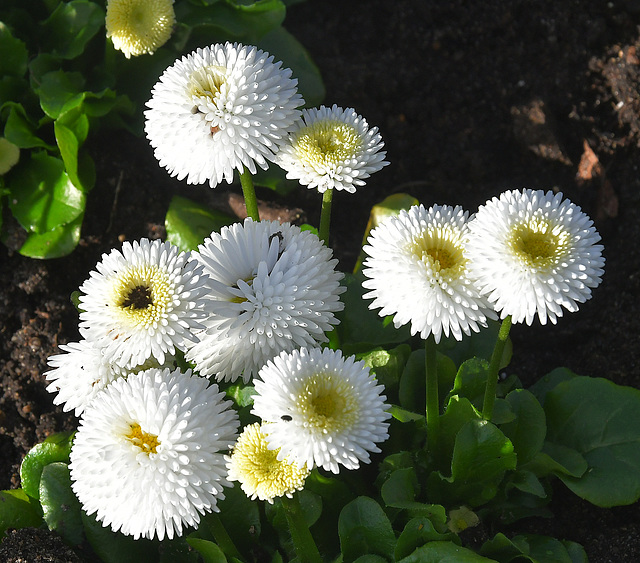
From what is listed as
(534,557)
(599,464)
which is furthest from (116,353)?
(599,464)

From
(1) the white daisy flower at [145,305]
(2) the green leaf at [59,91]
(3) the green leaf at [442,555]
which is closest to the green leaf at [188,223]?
(2) the green leaf at [59,91]

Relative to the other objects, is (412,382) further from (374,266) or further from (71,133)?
(71,133)

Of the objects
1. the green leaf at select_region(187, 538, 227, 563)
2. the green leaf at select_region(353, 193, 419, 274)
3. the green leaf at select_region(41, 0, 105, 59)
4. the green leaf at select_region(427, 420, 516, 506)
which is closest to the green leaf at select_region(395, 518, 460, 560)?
the green leaf at select_region(427, 420, 516, 506)

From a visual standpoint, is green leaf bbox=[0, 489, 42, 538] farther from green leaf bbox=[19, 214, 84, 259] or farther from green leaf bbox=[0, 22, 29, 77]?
green leaf bbox=[0, 22, 29, 77]

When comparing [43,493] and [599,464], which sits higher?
[599,464]

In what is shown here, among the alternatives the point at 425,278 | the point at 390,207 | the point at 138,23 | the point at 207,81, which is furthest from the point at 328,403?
the point at 138,23

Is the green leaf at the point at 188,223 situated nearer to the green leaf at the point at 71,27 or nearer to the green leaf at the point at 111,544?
the green leaf at the point at 71,27
